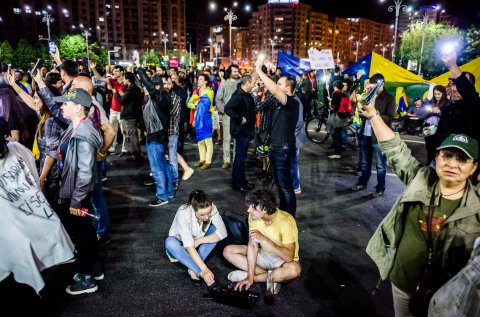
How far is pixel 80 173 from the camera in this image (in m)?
3.53

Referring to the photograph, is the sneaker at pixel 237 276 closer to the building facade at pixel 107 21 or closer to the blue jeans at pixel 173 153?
the blue jeans at pixel 173 153

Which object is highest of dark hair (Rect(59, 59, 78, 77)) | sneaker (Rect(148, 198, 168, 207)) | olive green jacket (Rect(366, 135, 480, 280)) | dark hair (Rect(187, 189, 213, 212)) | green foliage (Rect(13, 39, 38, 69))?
green foliage (Rect(13, 39, 38, 69))

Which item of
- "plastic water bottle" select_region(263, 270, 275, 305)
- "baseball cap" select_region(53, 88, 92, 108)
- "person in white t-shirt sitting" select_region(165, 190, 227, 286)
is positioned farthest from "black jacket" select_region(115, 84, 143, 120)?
"plastic water bottle" select_region(263, 270, 275, 305)

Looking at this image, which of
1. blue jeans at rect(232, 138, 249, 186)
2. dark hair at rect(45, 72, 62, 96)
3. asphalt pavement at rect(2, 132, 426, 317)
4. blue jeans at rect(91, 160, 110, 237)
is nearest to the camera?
asphalt pavement at rect(2, 132, 426, 317)

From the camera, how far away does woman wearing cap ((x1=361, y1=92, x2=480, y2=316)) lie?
6.89 feet

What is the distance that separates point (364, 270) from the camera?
Answer: 423 centimetres

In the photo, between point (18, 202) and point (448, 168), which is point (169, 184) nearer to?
point (18, 202)

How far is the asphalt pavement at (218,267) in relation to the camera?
3.51 metres

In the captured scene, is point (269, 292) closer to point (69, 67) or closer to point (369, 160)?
point (369, 160)

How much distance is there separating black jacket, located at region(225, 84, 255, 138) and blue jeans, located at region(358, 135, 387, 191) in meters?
2.25

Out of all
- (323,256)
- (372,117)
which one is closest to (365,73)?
(323,256)

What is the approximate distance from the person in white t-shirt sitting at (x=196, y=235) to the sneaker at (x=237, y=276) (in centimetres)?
25

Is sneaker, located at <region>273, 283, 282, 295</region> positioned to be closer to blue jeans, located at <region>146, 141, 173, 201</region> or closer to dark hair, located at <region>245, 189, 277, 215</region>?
dark hair, located at <region>245, 189, 277, 215</region>

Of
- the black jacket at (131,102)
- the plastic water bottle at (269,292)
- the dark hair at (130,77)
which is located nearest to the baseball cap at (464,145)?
the plastic water bottle at (269,292)
